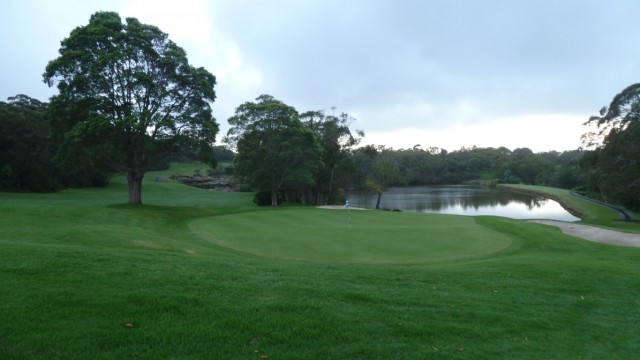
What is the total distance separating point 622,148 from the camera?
112 ft

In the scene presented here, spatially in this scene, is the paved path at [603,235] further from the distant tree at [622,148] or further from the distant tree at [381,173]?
the distant tree at [381,173]

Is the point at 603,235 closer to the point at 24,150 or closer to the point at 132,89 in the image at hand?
the point at 132,89

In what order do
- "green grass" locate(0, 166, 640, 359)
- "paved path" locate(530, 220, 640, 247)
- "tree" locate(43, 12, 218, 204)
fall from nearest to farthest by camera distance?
"green grass" locate(0, 166, 640, 359), "paved path" locate(530, 220, 640, 247), "tree" locate(43, 12, 218, 204)

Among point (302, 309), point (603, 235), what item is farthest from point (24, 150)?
point (603, 235)

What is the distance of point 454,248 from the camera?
16484mm

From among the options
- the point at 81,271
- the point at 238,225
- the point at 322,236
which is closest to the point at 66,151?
the point at 238,225

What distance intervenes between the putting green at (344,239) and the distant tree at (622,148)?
779 inches

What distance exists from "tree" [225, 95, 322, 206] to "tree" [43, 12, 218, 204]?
11.0m

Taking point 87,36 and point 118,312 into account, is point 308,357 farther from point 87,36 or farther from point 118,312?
point 87,36

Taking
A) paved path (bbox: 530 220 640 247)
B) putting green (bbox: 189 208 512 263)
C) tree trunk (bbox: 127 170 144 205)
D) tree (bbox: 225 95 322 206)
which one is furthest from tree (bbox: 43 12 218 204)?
paved path (bbox: 530 220 640 247)

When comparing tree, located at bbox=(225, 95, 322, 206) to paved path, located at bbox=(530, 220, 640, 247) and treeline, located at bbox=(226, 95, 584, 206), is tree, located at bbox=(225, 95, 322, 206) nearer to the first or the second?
treeline, located at bbox=(226, 95, 584, 206)

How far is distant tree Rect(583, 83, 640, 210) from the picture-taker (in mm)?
33938

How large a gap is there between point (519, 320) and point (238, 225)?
16.1 m

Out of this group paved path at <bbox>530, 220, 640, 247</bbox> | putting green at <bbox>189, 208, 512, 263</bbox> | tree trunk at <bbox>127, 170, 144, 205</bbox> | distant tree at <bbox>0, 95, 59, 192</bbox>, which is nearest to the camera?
putting green at <bbox>189, 208, 512, 263</bbox>
